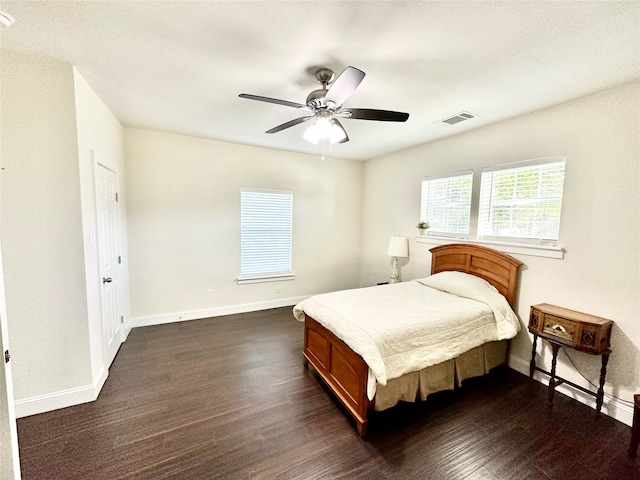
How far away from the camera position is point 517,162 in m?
2.87

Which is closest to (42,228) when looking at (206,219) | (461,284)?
(206,219)

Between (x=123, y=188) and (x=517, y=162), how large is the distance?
4688 mm

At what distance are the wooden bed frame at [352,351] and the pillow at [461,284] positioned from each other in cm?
14

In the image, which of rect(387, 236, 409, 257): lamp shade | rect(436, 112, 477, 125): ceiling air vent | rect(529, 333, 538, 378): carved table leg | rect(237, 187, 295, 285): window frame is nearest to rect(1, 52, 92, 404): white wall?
rect(237, 187, 295, 285): window frame

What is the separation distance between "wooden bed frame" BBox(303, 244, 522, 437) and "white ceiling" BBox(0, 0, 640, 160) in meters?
1.60

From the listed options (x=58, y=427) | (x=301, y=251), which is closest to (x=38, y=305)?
(x=58, y=427)

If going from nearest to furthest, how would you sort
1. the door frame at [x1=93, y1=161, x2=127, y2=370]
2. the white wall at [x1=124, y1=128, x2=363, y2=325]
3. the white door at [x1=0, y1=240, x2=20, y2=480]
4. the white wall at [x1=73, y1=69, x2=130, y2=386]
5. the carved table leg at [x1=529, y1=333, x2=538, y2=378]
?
the white door at [x1=0, y1=240, x2=20, y2=480]
the white wall at [x1=73, y1=69, x2=130, y2=386]
the door frame at [x1=93, y1=161, x2=127, y2=370]
the carved table leg at [x1=529, y1=333, x2=538, y2=378]
the white wall at [x1=124, y1=128, x2=363, y2=325]

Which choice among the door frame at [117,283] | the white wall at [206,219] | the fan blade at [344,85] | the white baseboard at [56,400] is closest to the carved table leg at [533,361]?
the fan blade at [344,85]

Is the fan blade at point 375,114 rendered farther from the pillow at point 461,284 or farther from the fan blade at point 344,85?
the pillow at point 461,284

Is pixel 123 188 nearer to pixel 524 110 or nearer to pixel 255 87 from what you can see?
pixel 255 87

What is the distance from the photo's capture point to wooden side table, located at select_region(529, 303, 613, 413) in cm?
214

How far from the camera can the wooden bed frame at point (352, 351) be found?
202 cm

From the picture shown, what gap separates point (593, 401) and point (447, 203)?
2408mm

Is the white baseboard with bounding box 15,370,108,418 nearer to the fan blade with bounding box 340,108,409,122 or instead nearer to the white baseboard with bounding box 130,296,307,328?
the white baseboard with bounding box 130,296,307,328
